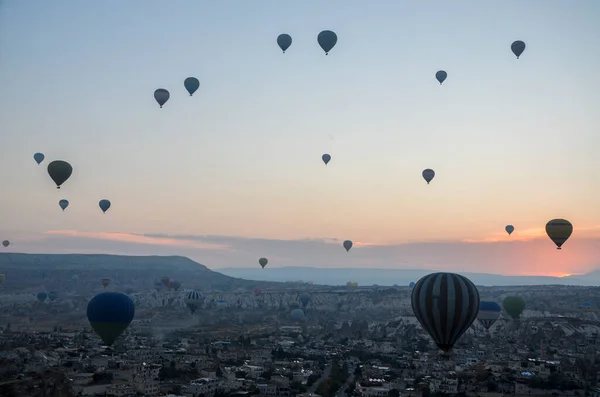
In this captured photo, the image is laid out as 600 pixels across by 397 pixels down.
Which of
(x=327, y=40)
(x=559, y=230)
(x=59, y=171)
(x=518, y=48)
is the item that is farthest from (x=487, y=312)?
(x=59, y=171)

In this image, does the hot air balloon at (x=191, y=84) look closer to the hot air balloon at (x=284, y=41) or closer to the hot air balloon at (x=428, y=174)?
the hot air balloon at (x=284, y=41)

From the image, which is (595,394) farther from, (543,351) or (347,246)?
(347,246)

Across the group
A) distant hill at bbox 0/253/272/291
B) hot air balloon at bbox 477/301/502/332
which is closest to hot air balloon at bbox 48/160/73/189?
hot air balloon at bbox 477/301/502/332

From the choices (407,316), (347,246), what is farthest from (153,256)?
(347,246)

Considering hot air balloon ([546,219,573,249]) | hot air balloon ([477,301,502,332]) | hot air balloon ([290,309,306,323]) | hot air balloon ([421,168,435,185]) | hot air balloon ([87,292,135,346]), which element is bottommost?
hot air balloon ([87,292,135,346])

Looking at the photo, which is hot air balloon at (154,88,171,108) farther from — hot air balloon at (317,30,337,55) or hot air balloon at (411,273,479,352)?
hot air balloon at (411,273,479,352)

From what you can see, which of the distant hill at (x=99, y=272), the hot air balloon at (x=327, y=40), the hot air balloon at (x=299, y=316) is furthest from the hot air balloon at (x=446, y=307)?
the distant hill at (x=99, y=272)
